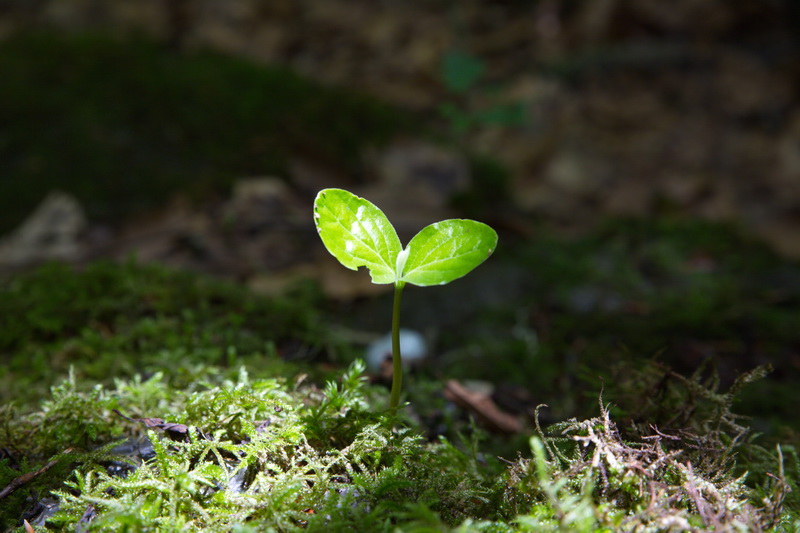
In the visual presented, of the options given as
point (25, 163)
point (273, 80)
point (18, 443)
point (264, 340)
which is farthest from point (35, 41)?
point (18, 443)

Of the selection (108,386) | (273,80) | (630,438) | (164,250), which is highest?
(273,80)

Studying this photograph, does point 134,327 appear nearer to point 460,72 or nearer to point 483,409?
point 483,409

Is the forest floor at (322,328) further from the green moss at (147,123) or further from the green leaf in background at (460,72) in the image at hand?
the green leaf in background at (460,72)

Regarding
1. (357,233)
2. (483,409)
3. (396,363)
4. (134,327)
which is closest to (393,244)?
(357,233)

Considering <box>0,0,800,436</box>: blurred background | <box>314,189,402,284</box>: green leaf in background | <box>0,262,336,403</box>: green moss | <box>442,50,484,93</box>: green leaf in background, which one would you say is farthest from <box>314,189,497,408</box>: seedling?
<box>442,50,484,93</box>: green leaf in background

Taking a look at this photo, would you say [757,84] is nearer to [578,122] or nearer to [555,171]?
[578,122]

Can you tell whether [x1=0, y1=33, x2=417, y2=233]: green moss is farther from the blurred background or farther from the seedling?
the seedling
